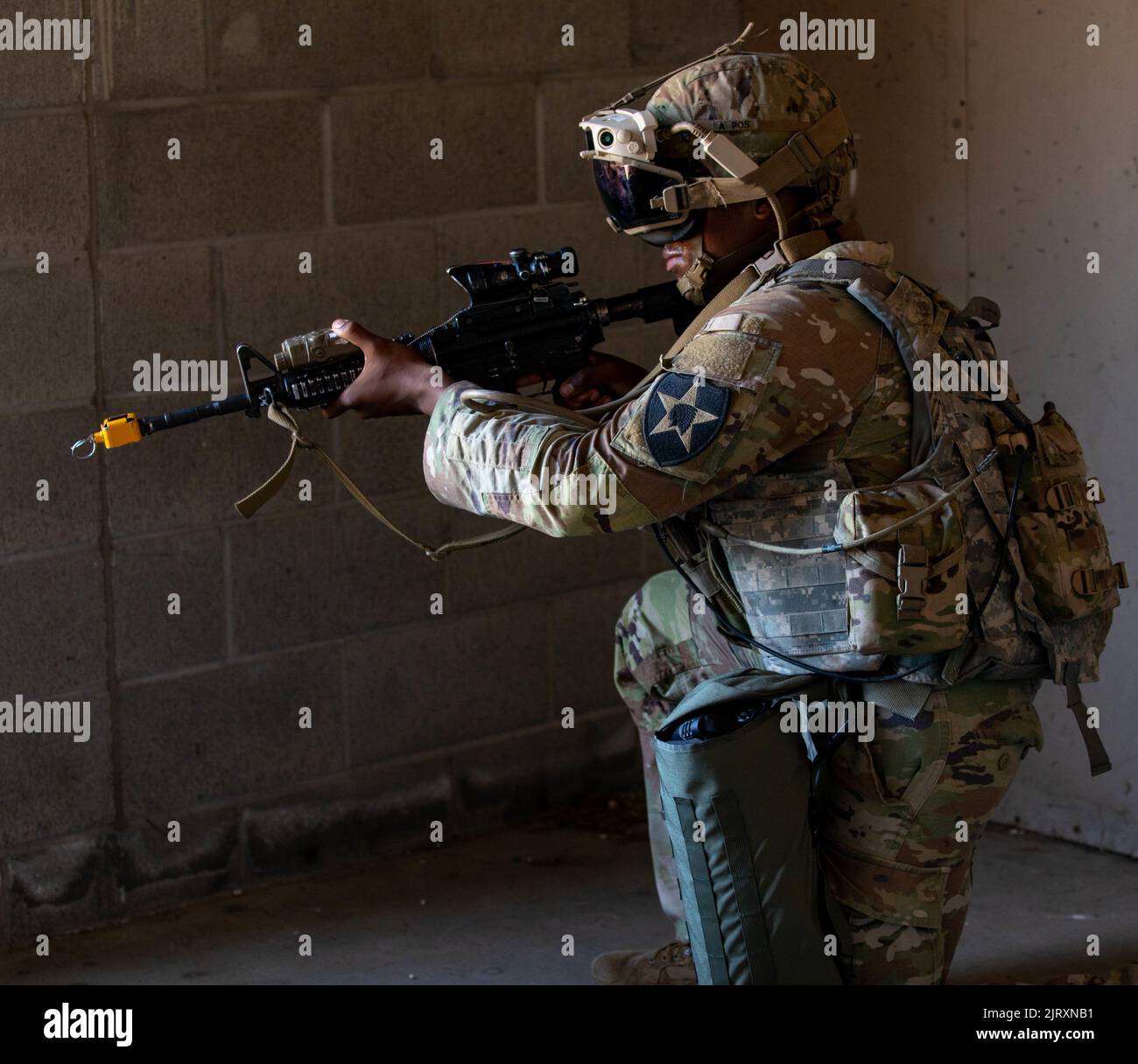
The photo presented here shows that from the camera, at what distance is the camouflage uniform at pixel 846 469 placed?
8.32 feet

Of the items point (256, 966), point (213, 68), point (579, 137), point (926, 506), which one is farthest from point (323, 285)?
point (926, 506)

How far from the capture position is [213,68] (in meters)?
3.63

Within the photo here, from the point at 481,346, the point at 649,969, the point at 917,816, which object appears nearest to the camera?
the point at 917,816

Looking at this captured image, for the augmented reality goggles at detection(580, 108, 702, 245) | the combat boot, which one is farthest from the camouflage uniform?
the combat boot

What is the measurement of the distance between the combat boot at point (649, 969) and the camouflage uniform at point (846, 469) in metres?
0.58

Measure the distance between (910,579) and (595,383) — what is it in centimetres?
75

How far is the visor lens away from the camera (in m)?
2.78

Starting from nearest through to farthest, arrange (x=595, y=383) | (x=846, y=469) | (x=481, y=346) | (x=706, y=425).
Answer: (x=706, y=425)
(x=846, y=469)
(x=481, y=346)
(x=595, y=383)

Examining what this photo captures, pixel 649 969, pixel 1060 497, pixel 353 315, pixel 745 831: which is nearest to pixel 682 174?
pixel 1060 497

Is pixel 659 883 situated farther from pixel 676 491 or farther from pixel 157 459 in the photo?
pixel 157 459

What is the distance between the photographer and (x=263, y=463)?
Result: 149 inches

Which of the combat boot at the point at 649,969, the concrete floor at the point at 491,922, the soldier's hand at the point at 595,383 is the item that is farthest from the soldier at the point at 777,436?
the concrete floor at the point at 491,922

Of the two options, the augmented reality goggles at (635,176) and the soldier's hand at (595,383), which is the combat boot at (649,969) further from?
the augmented reality goggles at (635,176)

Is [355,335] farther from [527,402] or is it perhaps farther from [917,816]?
[917,816]
